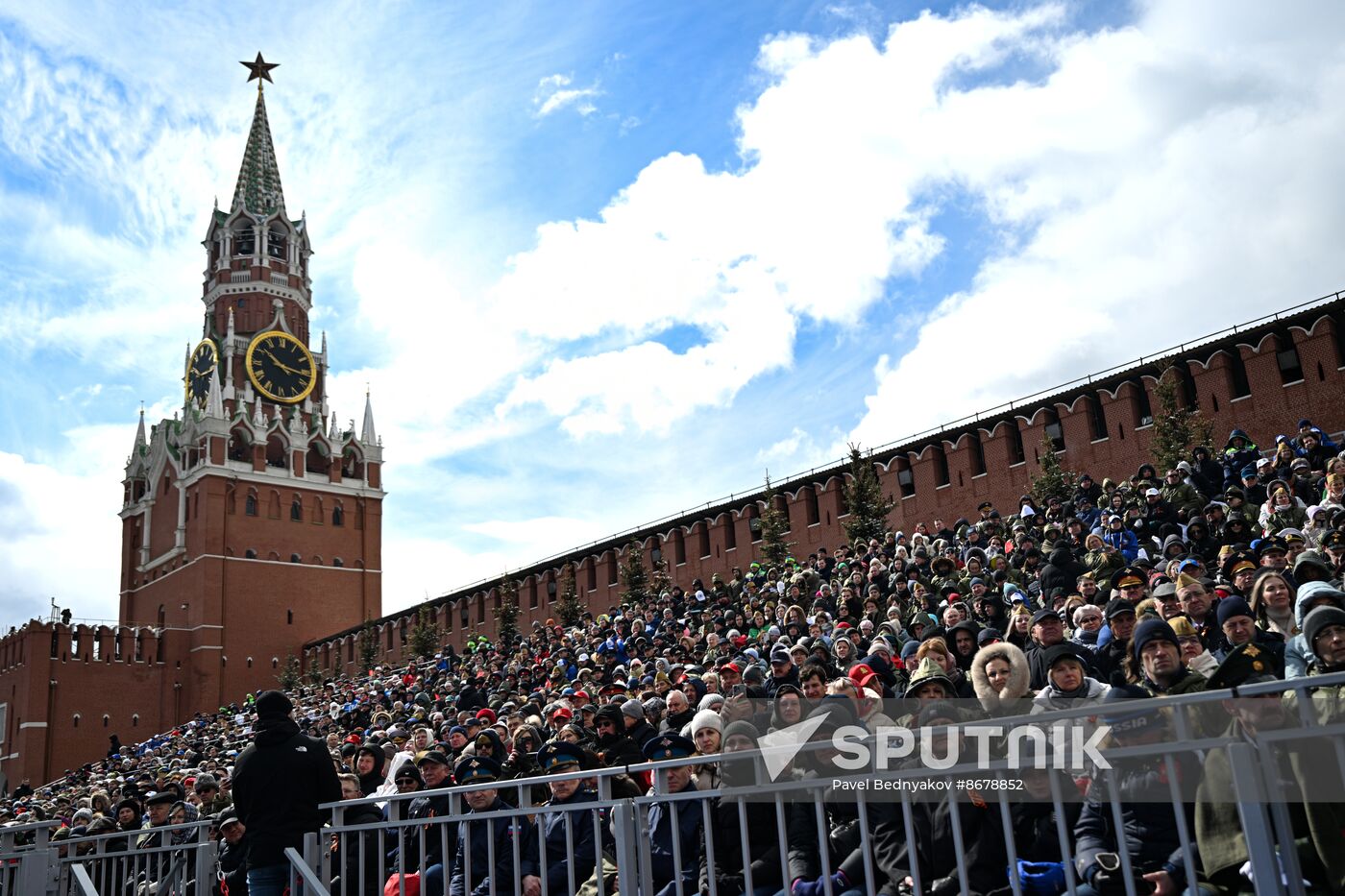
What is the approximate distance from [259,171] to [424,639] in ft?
131

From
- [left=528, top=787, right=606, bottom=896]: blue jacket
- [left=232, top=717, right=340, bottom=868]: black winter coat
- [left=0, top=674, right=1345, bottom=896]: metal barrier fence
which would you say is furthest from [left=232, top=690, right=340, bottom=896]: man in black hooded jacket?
[left=528, top=787, right=606, bottom=896]: blue jacket

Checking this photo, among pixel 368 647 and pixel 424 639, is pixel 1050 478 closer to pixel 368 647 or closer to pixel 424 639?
pixel 424 639

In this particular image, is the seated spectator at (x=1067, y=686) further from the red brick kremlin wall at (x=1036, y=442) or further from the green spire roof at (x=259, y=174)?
the green spire roof at (x=259, y=174)

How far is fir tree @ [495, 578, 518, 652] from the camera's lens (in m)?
38.3

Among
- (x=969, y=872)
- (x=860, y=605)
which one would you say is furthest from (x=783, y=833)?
(x=860, y=605)

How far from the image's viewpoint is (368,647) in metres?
50.4

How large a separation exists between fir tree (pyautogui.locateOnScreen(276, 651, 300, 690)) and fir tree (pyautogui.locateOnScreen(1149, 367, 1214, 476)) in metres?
41.6

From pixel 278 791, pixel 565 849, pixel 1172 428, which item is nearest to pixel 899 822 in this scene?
pixel 565 849

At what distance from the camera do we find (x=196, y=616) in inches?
2165

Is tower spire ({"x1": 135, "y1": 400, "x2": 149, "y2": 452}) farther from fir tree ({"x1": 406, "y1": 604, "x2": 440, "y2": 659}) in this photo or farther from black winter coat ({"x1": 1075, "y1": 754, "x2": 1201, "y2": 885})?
black winter coat ({"x1": 1075, "y1": 754, "x2": 1201, "y2": 885})

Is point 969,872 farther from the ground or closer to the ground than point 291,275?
closer to the ground

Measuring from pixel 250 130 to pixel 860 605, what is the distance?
6964 cm

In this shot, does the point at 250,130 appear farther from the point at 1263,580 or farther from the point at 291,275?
the point at 1263,580

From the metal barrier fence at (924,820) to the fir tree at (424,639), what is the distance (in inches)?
1479
